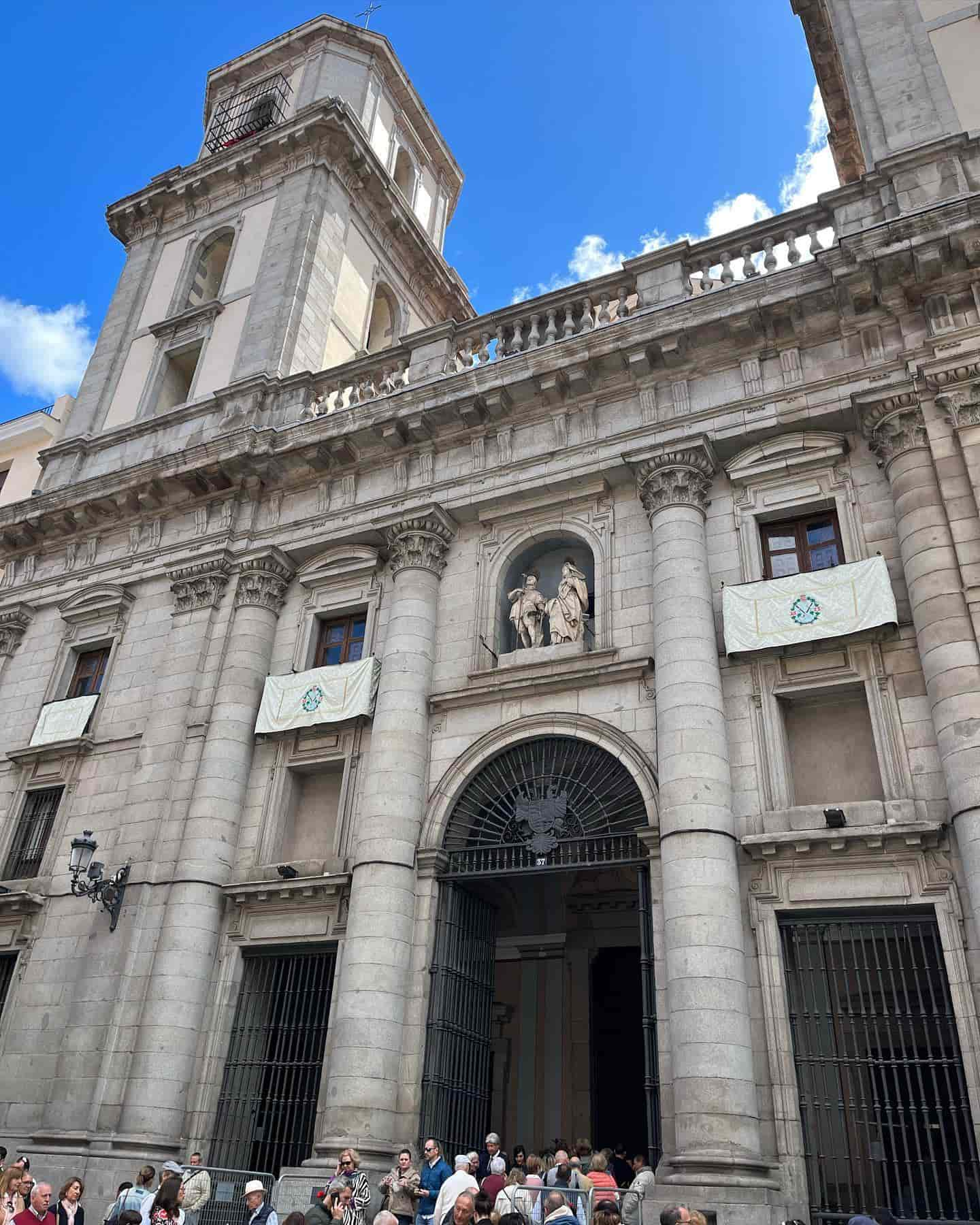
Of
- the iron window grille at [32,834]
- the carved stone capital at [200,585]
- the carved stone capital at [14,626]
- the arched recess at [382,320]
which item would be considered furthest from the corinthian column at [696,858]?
the arched recess at [382,320]

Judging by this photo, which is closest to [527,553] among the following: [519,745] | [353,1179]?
[519,745]

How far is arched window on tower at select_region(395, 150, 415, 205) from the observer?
31.9 metres

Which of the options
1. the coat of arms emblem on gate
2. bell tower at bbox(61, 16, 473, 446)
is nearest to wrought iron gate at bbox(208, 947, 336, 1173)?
the coat of arms emblem on gate

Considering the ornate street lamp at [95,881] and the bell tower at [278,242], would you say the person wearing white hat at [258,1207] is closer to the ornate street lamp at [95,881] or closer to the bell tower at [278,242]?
the ornate street lamp at [95,881]

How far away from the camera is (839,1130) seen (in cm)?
1090

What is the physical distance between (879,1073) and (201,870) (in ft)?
32.8

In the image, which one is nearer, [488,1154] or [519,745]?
[488,1154]

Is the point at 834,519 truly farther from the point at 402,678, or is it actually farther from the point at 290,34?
the point at 290,34

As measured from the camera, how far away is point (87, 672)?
66.2 feet

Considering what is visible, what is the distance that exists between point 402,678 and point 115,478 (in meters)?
9.39

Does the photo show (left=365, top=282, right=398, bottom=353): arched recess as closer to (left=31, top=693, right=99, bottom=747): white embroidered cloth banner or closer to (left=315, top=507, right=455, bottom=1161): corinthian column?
(left=315, top=507, right=455, bottom=1161): corinthian column

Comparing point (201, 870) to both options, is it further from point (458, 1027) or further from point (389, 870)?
point (458, 1027)

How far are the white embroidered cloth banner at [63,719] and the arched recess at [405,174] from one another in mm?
20473

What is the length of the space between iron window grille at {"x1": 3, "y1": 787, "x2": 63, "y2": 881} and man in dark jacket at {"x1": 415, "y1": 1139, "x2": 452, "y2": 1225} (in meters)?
10.4
